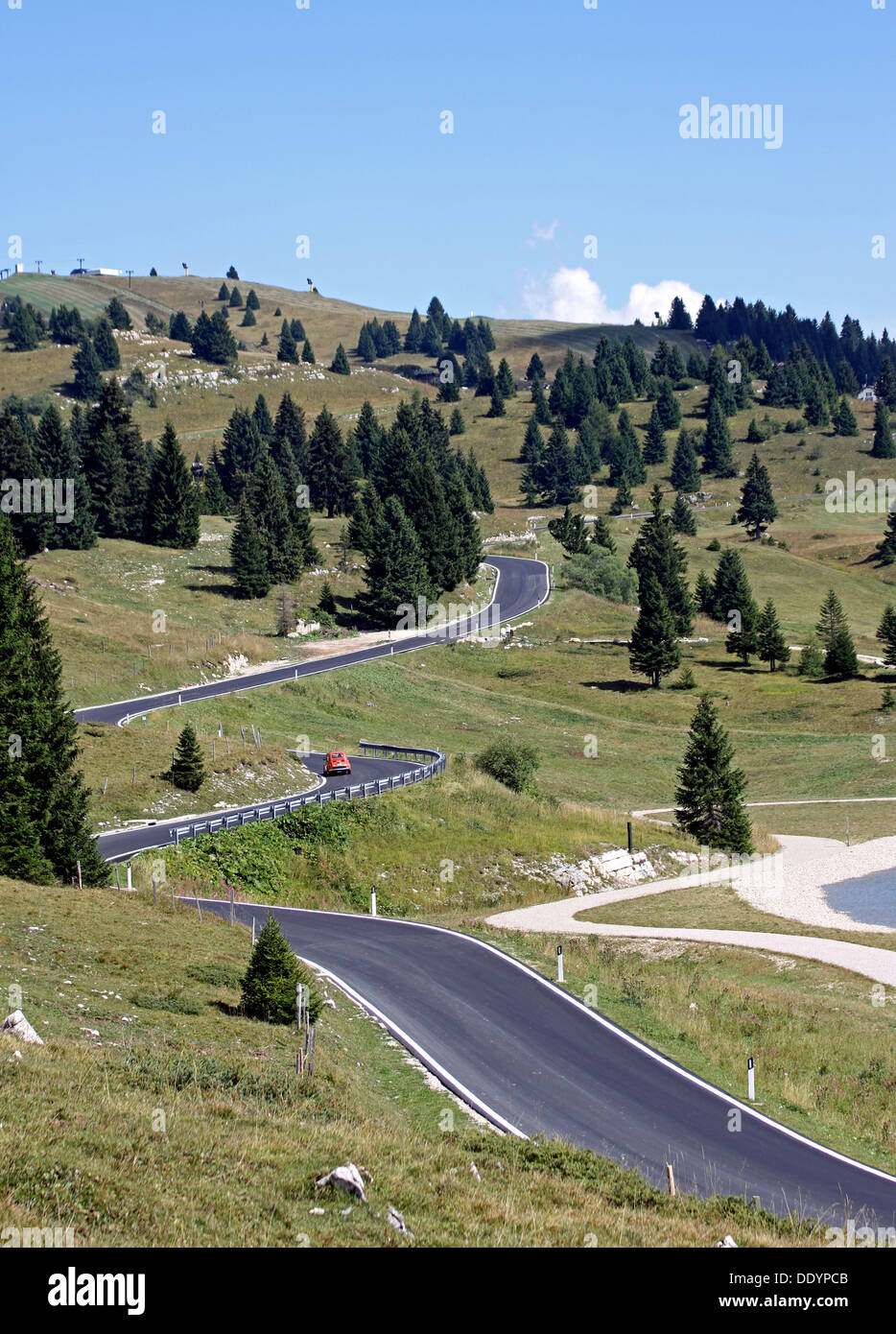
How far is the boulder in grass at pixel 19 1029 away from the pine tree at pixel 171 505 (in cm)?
9775

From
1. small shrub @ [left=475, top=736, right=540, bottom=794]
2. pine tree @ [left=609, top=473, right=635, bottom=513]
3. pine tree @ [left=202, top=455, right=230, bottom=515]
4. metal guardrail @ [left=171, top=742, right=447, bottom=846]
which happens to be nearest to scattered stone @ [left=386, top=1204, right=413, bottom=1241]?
metal guardrail @ [left=171, top=742, right=447, bottom=846]

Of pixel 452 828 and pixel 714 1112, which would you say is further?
pixel 452 828

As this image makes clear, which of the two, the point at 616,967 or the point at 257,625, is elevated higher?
the point at 257,625

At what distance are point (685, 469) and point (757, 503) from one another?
27.1 meters

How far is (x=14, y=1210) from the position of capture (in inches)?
459

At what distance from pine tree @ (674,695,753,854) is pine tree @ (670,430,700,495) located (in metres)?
137

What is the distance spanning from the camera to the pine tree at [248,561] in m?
98.8

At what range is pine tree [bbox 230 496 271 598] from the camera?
98812 mm

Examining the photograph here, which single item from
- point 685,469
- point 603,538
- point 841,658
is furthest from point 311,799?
point 685,469

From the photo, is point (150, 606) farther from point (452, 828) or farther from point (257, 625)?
point (452, 828)

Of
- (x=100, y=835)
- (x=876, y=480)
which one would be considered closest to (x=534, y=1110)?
(x=100, y=835)

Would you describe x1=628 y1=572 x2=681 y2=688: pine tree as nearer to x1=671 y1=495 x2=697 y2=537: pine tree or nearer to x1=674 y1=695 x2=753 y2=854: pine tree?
x1=674 y1=695 x2=753 y2=854: pine tree
